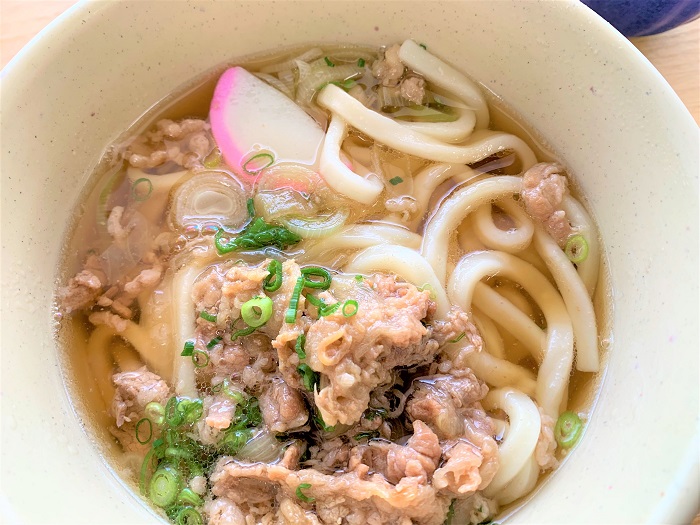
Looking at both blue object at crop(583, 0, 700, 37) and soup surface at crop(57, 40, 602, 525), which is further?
blue object at crop(583, 0, 700, 37)

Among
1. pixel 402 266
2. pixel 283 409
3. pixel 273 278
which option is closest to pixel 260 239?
pixel 273 278

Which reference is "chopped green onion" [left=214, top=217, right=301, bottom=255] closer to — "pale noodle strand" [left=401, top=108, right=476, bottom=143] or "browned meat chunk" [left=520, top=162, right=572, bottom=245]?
"pale noodle strand" [left=401, top=108, right=476, bottom=143]

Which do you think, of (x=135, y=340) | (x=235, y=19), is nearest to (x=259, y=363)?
(x=135, y=340)

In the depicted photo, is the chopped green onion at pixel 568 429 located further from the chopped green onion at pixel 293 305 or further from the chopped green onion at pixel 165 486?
the chopped green onion at pixel 165 486

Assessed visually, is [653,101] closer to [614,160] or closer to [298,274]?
[614,160]

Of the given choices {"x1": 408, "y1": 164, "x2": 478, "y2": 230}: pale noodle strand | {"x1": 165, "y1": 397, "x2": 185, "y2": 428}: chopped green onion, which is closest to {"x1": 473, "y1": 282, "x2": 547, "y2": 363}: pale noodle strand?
{"x1": 408, "y1": 164, "x2": 478, "y2": 230}: pale noodle strand
